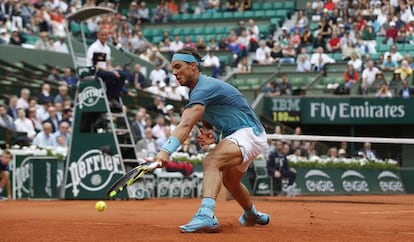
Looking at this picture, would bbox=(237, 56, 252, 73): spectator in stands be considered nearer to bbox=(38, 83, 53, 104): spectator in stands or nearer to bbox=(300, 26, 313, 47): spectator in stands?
bbox=(300, 26, 313, 47): spectator in stands

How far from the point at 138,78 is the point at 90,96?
10.4 m

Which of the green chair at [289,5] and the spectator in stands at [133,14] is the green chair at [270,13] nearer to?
the green chair at [289,5]

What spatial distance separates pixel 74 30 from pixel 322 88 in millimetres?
9639

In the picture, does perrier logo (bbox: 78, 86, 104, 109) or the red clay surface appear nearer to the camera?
the red clay surface

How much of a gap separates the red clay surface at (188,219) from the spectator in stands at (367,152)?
2.26 metres

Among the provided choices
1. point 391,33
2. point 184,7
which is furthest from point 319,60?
point 184,7

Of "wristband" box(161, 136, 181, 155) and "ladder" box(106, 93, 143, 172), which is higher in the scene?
"wristband" box(161, 136, 181, 155)

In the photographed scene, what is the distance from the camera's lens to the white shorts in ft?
32.1

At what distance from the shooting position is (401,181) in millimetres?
21234

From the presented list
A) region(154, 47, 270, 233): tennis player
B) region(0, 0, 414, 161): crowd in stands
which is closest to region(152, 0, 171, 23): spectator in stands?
region(0, 0, 414, 161): crowd in stands

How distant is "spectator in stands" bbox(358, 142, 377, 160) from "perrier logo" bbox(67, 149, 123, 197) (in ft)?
17.7

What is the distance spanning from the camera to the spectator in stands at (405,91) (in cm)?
2790

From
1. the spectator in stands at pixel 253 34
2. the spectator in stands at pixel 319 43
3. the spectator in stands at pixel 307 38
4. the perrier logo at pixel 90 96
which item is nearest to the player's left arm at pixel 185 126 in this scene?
the perrier logo at pixel 90 96

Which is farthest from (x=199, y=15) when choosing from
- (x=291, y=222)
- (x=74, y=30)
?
(x=291, y=222)
